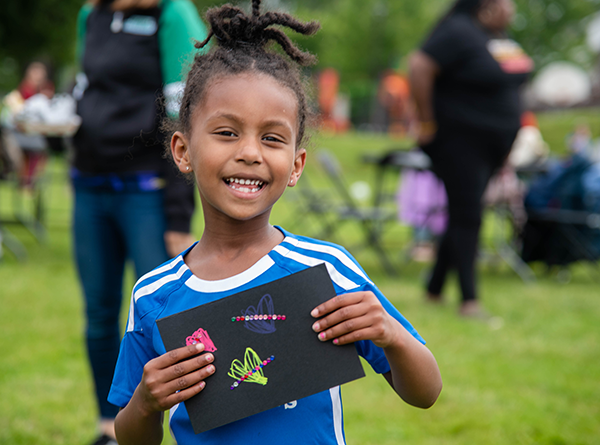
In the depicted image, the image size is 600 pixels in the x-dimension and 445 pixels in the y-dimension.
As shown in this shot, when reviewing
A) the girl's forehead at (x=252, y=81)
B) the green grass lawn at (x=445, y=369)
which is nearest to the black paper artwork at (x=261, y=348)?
the girl's forehead at (x=252, y=81)

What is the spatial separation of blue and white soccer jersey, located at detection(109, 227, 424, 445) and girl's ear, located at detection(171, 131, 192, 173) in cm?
25

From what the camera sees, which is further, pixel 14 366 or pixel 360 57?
pixel 360 57

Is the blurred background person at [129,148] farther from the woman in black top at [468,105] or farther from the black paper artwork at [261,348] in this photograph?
the woman in black top at [468,105]

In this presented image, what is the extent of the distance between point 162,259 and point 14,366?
168cm

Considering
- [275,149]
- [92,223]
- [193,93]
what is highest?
[193,93]

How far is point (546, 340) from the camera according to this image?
3.97 meters

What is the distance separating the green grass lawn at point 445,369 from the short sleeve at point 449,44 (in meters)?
1.90

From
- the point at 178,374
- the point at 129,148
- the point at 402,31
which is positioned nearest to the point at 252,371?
the point at 178,374

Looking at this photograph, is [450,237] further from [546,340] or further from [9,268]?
[9,268]

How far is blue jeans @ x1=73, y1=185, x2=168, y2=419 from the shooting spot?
6.88 feet

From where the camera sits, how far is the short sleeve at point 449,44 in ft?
13.2

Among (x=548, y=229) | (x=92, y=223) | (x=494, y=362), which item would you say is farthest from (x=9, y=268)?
(x=548, y=229)

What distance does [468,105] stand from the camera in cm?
410

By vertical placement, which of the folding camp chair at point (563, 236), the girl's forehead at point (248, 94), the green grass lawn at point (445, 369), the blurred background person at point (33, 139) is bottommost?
the folding camp chair at point (563, 236)
